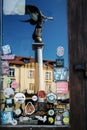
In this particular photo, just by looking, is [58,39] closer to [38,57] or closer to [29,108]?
[38,57]

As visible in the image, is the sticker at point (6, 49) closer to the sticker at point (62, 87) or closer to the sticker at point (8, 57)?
the sticker at point (8, 57)

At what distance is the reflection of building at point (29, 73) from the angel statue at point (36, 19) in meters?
0.24

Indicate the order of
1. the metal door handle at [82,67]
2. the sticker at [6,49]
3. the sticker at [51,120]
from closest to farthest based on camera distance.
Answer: the metal door handle at [82,67]
the sticker at [51,120]
the sticker at [6,49]

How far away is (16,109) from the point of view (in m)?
4.27

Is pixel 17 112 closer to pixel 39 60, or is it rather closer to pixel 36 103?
pixel 36 103

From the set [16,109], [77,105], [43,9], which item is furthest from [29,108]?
[43,9]

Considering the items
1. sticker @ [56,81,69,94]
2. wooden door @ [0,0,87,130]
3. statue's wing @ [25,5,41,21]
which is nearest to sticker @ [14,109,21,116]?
wooden door @ [0,0,87,130]

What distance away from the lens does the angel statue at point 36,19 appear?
4.33 meters

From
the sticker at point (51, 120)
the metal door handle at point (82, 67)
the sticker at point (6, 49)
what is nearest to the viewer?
the metal door handle at point (82, 67)

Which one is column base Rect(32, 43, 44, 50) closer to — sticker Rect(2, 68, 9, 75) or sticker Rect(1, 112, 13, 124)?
sticker Rect(2, 68, 9, 75)

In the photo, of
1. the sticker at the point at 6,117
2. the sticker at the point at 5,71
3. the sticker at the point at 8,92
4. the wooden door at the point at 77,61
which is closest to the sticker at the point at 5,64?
the sticker at the point at 5,71

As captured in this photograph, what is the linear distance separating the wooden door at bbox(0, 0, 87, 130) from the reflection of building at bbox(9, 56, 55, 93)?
9.1 inches

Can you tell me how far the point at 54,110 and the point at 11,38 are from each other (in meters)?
0.88

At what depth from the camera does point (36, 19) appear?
14.4ft
